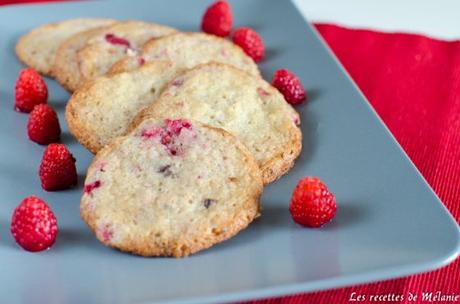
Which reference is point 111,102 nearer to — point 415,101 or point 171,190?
point 171,190

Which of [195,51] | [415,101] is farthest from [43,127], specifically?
[415,101]

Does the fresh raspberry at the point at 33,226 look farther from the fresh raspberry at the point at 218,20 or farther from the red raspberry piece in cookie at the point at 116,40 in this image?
the fresh raspberry at the point at 218,20

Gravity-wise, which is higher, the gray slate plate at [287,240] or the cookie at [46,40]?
the cookie at [46,40]

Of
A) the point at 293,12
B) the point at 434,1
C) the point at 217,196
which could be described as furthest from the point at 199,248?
the point at 434,1

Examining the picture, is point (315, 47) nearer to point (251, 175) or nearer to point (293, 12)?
point (293, 12)

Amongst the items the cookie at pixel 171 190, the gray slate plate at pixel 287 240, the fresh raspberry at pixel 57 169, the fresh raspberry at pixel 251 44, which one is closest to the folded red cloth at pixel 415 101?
the gray slate plate at pixel 287 240
